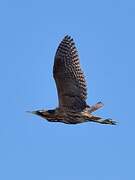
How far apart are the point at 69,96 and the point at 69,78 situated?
52 centimetres

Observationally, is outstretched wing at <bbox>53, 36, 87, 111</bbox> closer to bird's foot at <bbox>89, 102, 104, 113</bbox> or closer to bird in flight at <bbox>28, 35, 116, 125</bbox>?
bird in flight at <bbox>28, 35, 116, 125</bbox>

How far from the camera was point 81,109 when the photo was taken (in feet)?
37.5

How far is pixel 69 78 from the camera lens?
38.5 feet

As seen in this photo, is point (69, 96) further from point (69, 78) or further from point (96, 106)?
point (96, 106)

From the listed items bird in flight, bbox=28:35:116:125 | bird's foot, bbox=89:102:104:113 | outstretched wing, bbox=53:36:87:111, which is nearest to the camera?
bird in flight, bbox=28:35:116:125

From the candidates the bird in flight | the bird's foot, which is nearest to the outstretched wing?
the bird in flight

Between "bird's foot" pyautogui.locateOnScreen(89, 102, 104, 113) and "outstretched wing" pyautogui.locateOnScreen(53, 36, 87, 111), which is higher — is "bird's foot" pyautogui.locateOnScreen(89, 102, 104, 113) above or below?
below

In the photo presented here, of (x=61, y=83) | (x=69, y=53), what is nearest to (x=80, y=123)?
(x=61, y=83)

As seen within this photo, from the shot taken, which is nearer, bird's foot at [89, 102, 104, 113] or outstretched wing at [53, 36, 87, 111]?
outstretched wing at [53, 36, 87, 111]

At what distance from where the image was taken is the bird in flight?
1127 centimetres

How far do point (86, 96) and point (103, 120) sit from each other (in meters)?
1.02

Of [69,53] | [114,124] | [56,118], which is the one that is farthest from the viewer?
[69,53]

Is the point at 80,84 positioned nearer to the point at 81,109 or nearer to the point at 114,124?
the point at 81,109

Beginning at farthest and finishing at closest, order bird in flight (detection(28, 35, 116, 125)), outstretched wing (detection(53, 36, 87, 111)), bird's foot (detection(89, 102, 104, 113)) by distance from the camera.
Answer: bird's foot (detection(89, 102, 104, 113)) → outstretched wing (detection(53, 36, 87, 111)) → bird in flight (detection(28, 35, 116, 125))
